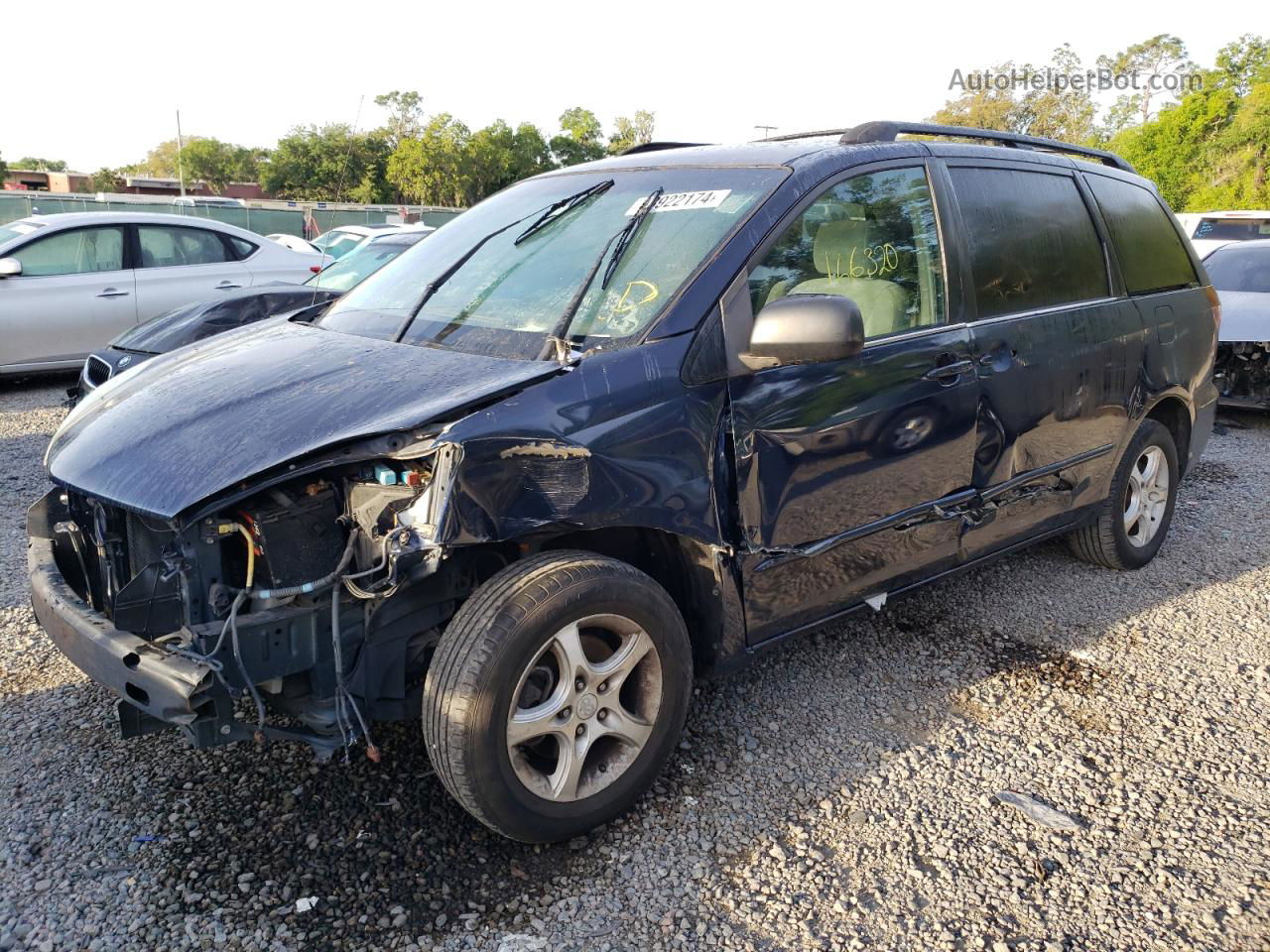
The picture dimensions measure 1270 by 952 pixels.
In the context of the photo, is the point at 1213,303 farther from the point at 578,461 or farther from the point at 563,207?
the point at 578,461

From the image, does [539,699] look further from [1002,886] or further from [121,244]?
[121,244]

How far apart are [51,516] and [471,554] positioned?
1.47m

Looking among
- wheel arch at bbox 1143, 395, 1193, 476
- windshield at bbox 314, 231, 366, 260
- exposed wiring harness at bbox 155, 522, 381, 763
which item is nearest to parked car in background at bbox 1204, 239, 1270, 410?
wheel arch at bbox 1143, 395, 1193, 476

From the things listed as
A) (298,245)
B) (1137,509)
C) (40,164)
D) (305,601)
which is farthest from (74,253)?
(40,164)

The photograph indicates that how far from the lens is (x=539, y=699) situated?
2576 mm

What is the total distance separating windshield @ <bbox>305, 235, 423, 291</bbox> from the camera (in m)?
8.04

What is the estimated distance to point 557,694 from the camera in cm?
254

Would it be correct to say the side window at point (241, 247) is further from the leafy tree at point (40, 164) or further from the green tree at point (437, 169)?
the leafy tree at point (40, 164)

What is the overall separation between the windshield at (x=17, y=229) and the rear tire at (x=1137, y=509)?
29.3 feet

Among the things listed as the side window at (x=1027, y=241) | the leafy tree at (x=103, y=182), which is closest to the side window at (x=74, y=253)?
the side window at (x=1027, y=241)

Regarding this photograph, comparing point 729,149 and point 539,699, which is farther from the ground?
point 729,149

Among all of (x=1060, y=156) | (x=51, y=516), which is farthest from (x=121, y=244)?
(x=1060, y=156)

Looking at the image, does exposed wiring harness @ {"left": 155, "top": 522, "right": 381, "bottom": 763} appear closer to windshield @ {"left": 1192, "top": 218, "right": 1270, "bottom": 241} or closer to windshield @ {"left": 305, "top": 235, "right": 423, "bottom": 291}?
windshield @ {"left": 305, "top": 235, "right": 423, "bottom": 291}

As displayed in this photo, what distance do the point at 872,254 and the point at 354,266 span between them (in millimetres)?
6161
